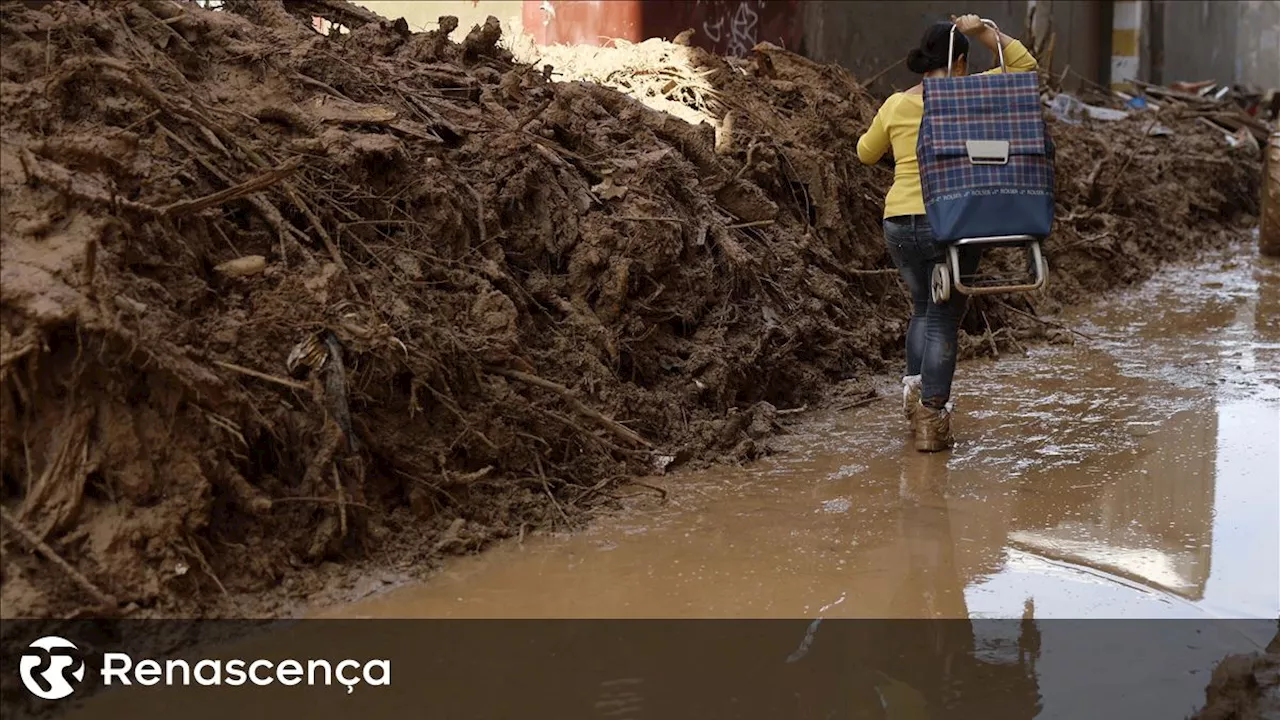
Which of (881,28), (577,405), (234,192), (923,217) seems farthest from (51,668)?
(881,28)

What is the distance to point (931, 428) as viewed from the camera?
5730mm

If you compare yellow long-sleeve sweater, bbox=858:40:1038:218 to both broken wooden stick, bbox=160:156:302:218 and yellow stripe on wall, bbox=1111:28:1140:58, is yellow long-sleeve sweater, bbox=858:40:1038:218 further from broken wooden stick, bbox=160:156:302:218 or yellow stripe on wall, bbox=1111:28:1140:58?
yellow stripe on wall, bbox=1111:28:1140:58

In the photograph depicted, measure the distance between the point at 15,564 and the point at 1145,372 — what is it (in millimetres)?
5950

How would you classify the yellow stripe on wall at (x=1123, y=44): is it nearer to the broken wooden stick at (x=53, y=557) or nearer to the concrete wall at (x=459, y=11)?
the concrete wall at (x=459, y=11)

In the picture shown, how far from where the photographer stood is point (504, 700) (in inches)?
138

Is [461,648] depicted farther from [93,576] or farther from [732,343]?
[732,343]

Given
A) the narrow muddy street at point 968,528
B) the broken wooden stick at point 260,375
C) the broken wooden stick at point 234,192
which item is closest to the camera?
the narrow muddy street at point 968,528

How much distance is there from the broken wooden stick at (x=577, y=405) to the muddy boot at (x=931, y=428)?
4.13 ft

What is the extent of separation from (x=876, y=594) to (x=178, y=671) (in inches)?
85.2

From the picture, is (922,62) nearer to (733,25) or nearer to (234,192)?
(234,192)

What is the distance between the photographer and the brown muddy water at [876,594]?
3535mm

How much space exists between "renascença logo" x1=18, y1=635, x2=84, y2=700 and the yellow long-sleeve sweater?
12.3 ft

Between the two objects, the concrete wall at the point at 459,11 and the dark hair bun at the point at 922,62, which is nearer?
the dark hair bun at the point at 922,62

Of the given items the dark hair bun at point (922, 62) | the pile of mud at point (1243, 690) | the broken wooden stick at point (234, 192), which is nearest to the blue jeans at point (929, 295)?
the dark hair bun at point (922, 62)
